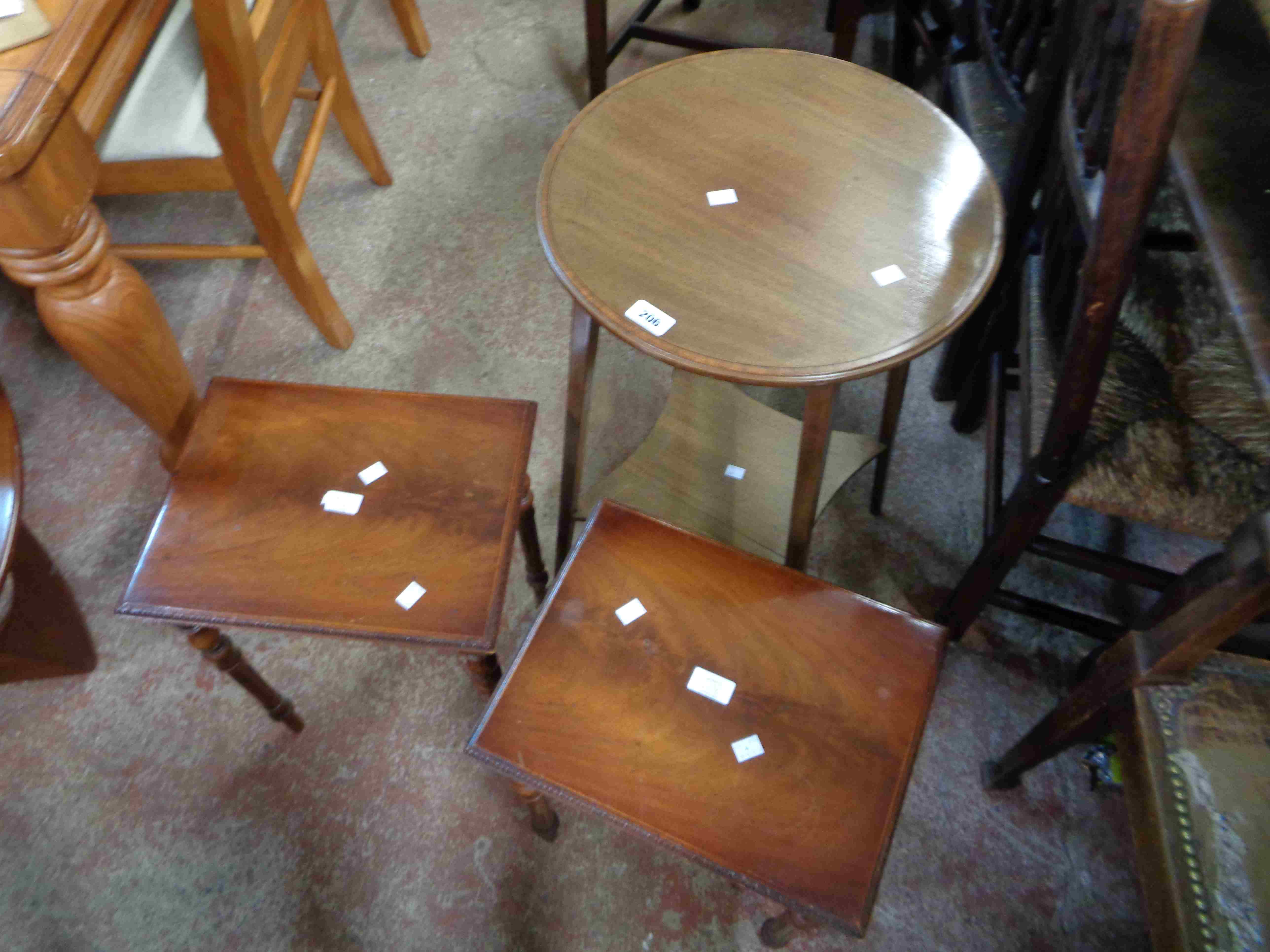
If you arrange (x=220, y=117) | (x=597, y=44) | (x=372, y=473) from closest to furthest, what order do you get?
(x=372, y=473) < (x=220, y=117) < (x=597, y=44)

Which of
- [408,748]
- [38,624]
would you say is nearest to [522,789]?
[408,748]

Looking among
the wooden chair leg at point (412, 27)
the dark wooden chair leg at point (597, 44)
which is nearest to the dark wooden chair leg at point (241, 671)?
the dark wooden chair leg at point (597, 44)

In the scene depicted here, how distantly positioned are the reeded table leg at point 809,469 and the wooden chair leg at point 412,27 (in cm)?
189

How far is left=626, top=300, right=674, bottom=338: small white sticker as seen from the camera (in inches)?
35.7

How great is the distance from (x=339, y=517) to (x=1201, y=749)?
98 centimetres

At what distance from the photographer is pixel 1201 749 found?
0.78m

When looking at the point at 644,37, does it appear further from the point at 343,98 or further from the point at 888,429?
the point at 888,429

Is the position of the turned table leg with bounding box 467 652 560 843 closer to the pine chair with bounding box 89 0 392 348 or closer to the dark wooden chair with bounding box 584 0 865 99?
the pine chair with bounding box 89 0 392 348

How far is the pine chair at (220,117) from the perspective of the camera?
3.95 ft

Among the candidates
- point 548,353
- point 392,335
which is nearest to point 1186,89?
point 548,353

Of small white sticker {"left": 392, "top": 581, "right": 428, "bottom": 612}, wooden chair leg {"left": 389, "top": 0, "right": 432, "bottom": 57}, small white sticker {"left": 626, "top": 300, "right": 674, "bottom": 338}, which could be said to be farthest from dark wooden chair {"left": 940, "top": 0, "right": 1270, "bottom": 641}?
wooden chair leg {"left": 389, "top": 0, "right": 432, "bottom": 57}

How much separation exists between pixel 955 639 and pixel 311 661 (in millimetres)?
1123

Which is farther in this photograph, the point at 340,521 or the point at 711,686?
the point at 340,521

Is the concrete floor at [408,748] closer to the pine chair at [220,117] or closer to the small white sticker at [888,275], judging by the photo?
the pine chair at [220,117]
